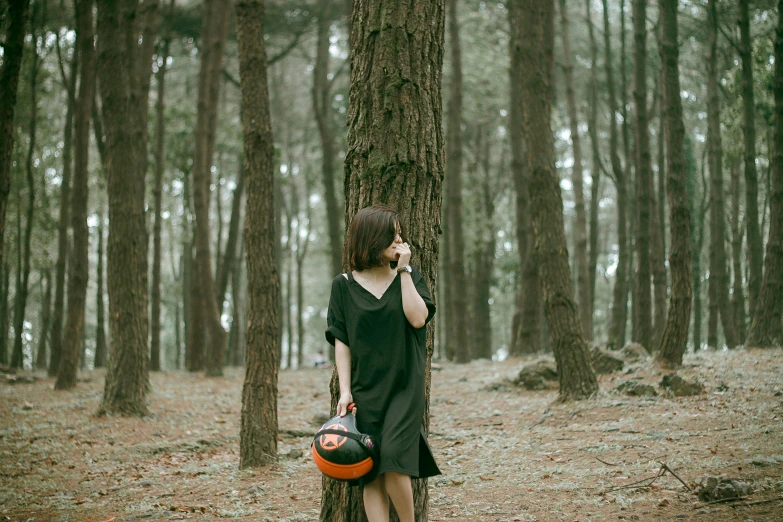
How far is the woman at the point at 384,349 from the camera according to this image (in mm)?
4094

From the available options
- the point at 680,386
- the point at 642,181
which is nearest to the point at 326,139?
the point at 642,181

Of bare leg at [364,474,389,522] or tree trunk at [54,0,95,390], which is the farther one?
tree trunk at [54,0,95,390]

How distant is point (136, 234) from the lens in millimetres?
11328

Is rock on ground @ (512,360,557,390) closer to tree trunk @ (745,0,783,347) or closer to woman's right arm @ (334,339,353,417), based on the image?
tree trunk @ (745,0,783,347)

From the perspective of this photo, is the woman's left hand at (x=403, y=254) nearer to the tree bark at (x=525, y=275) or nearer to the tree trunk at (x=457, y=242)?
the tree bark at (x=525, y=275)

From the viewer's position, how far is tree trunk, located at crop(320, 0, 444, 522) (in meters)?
4.60

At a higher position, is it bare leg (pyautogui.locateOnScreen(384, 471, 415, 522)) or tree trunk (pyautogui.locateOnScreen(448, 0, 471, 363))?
tree trunk (pyautogui.locateOnScreen(448, 0, 471, 363))

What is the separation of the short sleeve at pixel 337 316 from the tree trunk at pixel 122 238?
7647 millimetres

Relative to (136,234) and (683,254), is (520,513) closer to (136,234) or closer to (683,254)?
(683,254)

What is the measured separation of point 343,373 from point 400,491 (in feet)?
2.52

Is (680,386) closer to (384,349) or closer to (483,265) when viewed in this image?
(384,349)

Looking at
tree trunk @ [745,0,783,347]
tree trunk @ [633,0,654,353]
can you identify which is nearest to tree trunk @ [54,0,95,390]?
tree trunk @ [633,0,654,353]

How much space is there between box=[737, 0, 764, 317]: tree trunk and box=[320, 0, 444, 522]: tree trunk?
12.7 metres

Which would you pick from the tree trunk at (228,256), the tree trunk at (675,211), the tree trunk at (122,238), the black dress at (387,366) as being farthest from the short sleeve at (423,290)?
the tree trunk at (228,256)
